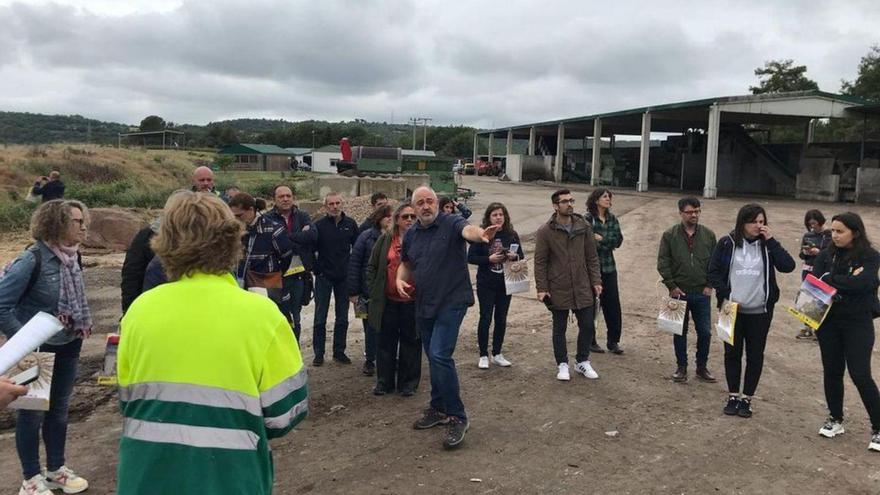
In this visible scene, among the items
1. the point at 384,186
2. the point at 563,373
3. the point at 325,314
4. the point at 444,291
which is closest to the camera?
the point at 444,291

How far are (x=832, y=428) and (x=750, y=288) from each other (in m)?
1.19

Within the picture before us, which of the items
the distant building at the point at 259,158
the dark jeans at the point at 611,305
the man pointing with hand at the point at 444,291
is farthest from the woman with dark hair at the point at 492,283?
the distant building at the point at 259,158

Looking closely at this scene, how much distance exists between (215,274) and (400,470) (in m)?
2.66

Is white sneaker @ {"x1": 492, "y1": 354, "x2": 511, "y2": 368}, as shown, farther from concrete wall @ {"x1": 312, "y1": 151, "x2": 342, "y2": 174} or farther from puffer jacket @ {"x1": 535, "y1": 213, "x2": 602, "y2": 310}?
A: concrete wall @ {"x1": 312, "y1": 151, "x2": 342, "y2": 174}

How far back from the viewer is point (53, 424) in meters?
3.95

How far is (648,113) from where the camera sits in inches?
1291

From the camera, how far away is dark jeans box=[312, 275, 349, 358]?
22.2ft

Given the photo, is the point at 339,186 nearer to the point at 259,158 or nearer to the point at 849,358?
the point at 849,358

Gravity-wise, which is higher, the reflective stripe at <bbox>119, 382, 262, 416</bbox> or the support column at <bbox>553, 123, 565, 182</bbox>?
the support column at <bbox>553, 123, 565, 182</bbox>

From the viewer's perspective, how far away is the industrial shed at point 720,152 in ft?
89.6

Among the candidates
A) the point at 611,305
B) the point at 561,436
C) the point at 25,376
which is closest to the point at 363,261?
the point at 561,436

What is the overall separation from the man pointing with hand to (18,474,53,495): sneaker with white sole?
2.50 meters

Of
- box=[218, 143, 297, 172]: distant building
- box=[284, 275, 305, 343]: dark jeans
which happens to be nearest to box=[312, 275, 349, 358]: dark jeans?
box=[284, 275, 305, 343]: dark jeans

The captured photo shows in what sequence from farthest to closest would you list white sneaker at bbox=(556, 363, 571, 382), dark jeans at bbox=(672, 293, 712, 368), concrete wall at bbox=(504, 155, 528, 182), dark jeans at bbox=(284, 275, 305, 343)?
concrete wall at bbox=(504, 155, 528, 182), dark jeans at bbox=(284, 275, 305, 343), dark jeans at bbox=(672, 293, 712, 368), white sneaker at bbox=(556, 363, 571, 382)
